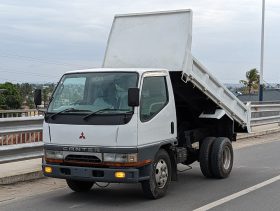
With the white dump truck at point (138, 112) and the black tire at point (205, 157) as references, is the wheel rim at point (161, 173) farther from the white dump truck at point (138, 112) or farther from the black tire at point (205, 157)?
the black tire at point (205, 157)

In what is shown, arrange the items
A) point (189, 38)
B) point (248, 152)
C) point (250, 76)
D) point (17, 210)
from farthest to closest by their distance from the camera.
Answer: point (250, 76) → point (248, 152) → point (189, 38) → point (17, 210)

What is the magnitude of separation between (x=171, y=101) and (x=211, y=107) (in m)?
2.10

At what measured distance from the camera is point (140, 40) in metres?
9.07

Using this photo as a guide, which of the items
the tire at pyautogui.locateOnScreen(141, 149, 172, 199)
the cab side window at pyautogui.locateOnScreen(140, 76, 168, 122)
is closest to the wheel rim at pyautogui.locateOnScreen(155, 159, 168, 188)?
the tire at pyautogui.locateOnScreen(141, 149, 172, 199)

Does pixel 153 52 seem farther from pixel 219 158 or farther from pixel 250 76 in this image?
pixel 250 76

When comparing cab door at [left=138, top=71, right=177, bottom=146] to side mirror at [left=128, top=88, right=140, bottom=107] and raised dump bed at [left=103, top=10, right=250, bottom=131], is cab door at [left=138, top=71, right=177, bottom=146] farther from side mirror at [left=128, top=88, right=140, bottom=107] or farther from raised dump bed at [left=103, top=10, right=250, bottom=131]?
raised dump bed at [left=103, top=10, right=250, bottom=131]

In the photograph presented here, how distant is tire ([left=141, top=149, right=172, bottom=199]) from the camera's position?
7.48 metres

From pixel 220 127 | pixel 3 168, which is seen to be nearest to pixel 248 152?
pixel 220 127

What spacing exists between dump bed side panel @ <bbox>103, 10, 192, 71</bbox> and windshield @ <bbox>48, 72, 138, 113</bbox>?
4.00 ft

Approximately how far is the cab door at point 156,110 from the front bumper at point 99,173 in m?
0.43

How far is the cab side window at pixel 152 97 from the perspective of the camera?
744cm

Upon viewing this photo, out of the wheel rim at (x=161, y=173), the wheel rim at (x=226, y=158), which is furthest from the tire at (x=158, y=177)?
the wheel rim at (x=226, y=158)

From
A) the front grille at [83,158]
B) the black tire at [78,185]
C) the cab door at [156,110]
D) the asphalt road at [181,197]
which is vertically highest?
the cab door at [156,110]

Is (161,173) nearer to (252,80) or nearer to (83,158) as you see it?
(83,158)
